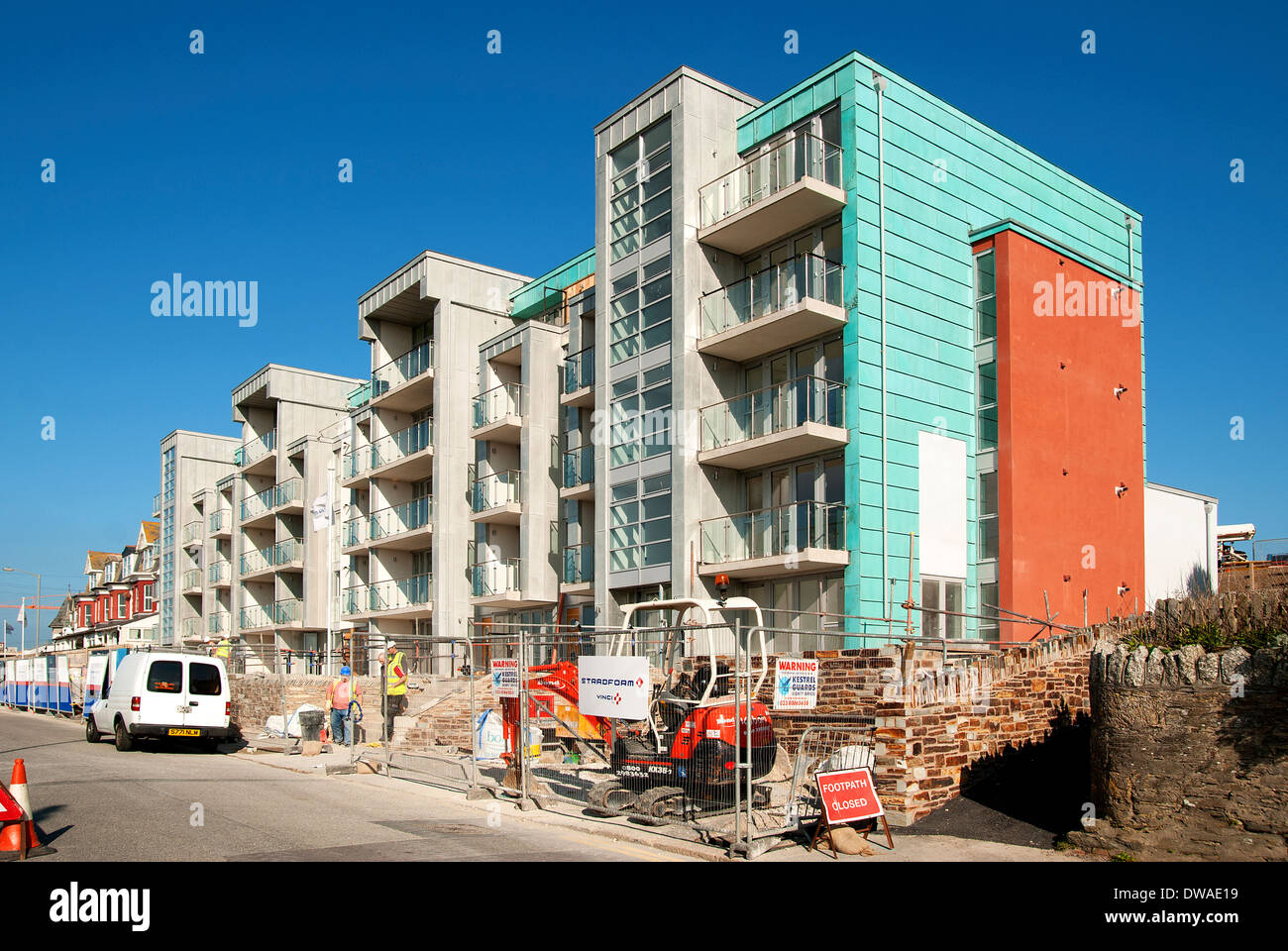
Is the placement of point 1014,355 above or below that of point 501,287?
below

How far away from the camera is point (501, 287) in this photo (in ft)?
121

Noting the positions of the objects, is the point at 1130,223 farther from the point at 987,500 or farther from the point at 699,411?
the point at 699,411

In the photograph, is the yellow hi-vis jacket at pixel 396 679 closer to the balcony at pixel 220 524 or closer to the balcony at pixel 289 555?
the balcony at pixel 289 555

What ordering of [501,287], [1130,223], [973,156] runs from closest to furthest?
[973,156]
[1130,223]
[501,287]

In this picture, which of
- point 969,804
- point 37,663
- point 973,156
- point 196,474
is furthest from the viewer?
point 196,474

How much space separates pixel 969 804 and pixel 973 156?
57.8 ft

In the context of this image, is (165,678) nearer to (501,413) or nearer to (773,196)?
(501,413)

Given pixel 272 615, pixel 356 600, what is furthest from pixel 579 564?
pixel 272 615

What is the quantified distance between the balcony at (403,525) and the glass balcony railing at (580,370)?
756 centimetres

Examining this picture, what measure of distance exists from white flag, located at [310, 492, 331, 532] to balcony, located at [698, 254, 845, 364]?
964 inches

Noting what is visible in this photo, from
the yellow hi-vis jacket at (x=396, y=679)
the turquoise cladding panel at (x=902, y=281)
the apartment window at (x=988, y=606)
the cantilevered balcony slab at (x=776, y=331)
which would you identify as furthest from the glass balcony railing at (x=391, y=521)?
the apartment window at (x=988, y=606)

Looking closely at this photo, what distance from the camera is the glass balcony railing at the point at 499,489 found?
107ft
